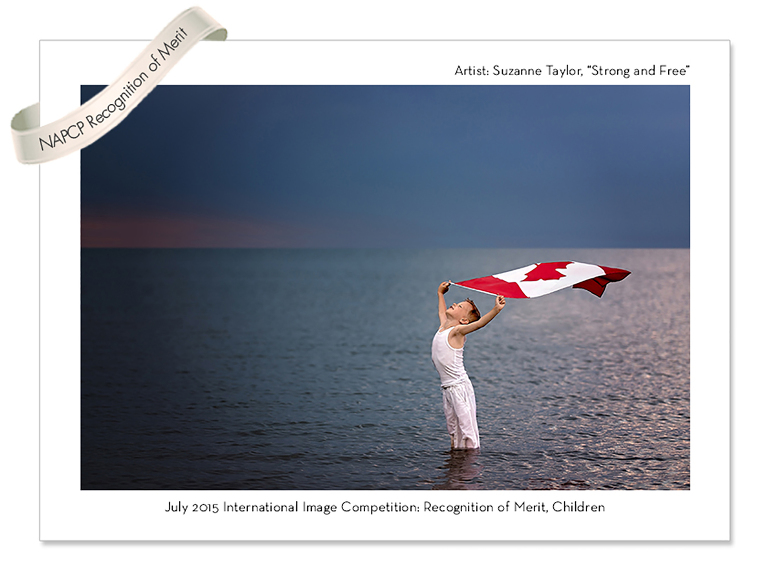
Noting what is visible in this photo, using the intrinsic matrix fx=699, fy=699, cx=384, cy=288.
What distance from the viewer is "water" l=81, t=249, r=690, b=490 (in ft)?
32.4

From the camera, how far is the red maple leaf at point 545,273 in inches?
358

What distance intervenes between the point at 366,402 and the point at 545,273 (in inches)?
241

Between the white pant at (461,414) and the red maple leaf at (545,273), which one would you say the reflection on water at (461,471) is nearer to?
the white pant at (461,414)

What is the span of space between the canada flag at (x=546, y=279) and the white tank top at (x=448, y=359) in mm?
871

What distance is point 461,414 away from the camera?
996 cm

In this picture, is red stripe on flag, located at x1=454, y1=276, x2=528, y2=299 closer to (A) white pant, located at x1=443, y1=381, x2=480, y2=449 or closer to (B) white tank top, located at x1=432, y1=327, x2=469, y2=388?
(B) white tank top, located at x1=432, y1=327, x2=469, y2=388

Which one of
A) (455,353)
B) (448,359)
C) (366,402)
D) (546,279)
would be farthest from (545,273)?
(366,402)

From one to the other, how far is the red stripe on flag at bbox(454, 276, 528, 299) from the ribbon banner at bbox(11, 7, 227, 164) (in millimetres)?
4348

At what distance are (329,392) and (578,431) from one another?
5.51m
